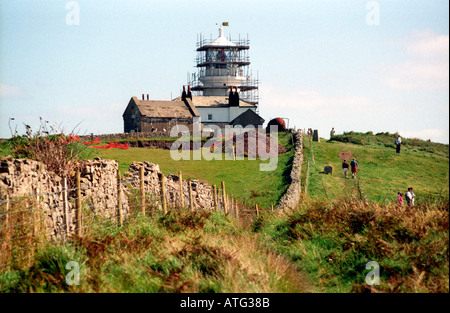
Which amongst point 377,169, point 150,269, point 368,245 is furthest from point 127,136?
point 150,269

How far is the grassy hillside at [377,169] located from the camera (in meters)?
30.4

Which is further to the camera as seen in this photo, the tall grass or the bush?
the bush

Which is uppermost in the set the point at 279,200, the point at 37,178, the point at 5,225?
the point at 37,178

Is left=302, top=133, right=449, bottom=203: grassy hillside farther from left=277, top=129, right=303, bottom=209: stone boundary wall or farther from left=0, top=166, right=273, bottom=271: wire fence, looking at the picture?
left=0, top=166, right=273, bottom=271: wire fence

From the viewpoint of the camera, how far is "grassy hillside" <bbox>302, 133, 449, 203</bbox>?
99.6 ft

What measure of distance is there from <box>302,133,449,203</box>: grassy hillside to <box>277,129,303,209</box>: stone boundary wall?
628 mm

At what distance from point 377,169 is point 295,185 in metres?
11.1

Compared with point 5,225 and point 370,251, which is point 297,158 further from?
point 5,225

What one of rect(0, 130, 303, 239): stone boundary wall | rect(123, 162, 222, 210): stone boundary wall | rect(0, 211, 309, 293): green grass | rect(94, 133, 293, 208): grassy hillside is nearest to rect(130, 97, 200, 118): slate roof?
rect(94, 133, 293, 208): grassy hillside

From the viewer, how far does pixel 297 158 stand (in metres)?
38.9

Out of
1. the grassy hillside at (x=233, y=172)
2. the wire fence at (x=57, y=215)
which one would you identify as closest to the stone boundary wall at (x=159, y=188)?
the wire fence at (x=57, y=215)

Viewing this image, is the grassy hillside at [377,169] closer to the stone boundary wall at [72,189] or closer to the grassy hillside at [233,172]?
the grassy hillside at [233,172]

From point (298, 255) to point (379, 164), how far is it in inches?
1148
